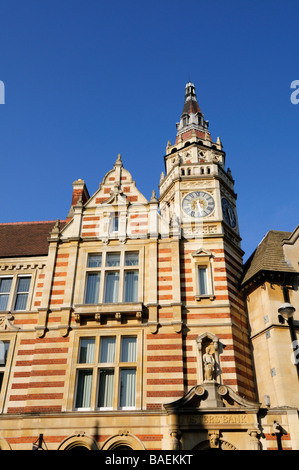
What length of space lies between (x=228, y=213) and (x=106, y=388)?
37.4ft

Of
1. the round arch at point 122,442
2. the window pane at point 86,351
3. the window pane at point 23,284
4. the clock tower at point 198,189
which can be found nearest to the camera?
the round arch at point 122,442

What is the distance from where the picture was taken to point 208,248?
66.3 ft

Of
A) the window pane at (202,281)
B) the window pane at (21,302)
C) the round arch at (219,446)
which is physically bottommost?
the round arch at (219,446)

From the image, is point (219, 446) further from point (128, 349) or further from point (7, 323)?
point (7, 323)

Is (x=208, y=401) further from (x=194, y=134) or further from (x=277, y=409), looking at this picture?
(x=194, y=134)

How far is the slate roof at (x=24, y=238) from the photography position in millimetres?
21172

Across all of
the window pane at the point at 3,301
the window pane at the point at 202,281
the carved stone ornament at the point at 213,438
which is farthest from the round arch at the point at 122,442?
the window pane at the point at 3,301

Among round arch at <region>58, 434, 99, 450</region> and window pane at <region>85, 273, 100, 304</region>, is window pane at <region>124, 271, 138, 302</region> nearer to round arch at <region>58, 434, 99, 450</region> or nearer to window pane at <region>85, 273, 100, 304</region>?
window pane at <region>85, 273, 100, 304</region>

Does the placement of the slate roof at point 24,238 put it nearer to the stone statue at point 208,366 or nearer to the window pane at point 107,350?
the window pane at point 107,350

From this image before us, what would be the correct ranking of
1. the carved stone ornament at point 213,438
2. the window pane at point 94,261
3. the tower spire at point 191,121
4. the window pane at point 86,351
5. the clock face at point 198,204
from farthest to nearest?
the tower spire at point 191,121, the clock face at point 198,204, the window pane at point 94,261, the window pane at point 86,351, the carved stone ornament at point 213,438

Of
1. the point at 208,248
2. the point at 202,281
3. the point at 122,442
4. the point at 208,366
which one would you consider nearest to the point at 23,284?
the point at 202,281

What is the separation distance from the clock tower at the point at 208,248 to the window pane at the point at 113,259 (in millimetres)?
2515

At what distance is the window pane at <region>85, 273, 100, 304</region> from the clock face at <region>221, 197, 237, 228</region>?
25.4 ft
